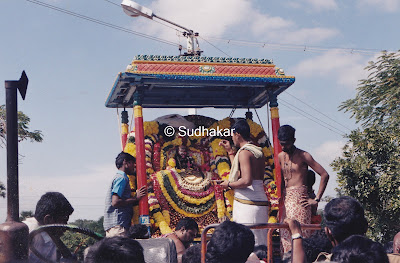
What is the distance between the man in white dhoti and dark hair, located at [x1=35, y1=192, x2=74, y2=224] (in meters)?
2.36

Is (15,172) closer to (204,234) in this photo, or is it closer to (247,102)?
(204,234)

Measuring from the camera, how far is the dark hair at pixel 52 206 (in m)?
3.29

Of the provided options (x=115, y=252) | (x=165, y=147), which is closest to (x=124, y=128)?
(x=165, y=147)

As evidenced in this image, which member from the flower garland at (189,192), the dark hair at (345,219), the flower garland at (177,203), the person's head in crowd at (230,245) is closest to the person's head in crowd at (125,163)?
the flower garland at (177,203)

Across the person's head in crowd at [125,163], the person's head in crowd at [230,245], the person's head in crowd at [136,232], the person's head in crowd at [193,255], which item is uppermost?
the person's head in crowd at [125,163]

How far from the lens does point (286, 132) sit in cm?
554

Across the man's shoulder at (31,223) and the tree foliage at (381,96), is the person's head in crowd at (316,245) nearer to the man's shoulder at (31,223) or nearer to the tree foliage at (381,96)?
the man's shoulder at (31,223)

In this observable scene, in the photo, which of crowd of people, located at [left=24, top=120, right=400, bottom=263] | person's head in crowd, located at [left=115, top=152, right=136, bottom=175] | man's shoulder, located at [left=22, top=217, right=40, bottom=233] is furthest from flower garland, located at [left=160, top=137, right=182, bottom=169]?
man's shoulder, located at [left=22, top=217, right=40, bottom=233]

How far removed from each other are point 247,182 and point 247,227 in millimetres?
2392

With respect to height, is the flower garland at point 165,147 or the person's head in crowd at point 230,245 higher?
the flower garland at point 165,147

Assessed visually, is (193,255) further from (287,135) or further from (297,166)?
(297,166)

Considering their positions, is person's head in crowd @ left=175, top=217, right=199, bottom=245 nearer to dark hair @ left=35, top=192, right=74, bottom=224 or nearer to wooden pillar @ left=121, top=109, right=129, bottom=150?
dark hair @ left=35, top=192, right=74, bottom=224

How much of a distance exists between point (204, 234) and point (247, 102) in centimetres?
643

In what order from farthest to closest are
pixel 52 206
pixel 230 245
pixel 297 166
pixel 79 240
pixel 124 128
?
pixel 79 240
pixel 124 128
pixel 297 166
pixel 52 206
pixel 230 245
